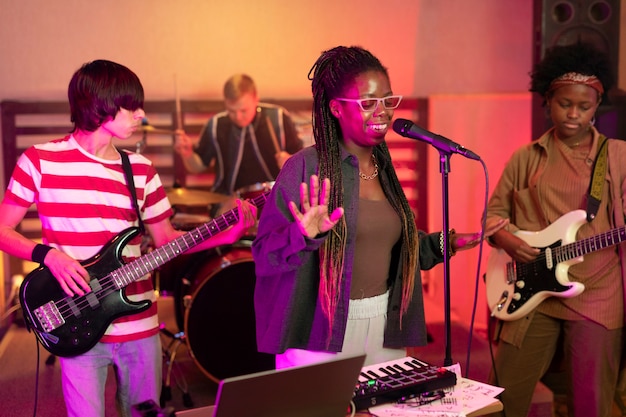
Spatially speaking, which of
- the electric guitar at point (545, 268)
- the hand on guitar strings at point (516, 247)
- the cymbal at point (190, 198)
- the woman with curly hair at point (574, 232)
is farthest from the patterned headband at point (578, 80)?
the cymbal at point (190, 198)

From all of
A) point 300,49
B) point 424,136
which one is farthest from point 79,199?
point 300,49

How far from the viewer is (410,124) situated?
2.41m

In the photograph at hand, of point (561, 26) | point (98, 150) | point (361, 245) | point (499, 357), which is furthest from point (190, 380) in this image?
point (561, 26)

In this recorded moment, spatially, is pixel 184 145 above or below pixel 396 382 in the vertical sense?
above

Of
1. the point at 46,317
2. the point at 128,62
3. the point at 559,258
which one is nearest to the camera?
the point at 46,317

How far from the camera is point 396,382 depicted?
222 cm

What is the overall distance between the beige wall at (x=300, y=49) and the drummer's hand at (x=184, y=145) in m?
0.38

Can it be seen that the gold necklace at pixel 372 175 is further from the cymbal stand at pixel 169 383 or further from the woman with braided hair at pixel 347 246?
the cymbal stand at pixel 169 383

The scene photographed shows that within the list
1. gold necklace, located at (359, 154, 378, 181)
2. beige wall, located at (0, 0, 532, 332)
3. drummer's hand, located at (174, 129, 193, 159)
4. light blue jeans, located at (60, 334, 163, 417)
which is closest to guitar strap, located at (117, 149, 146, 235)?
light blue jeans, located at (60, 334, 163, 417)

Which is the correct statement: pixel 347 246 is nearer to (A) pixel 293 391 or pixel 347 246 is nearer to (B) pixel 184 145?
(A) pixel 293 391

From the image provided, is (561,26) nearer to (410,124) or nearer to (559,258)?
(559,258)

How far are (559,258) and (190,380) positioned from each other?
261 centimetres

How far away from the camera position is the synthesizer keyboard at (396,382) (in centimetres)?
215

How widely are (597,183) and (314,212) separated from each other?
1741 mm
